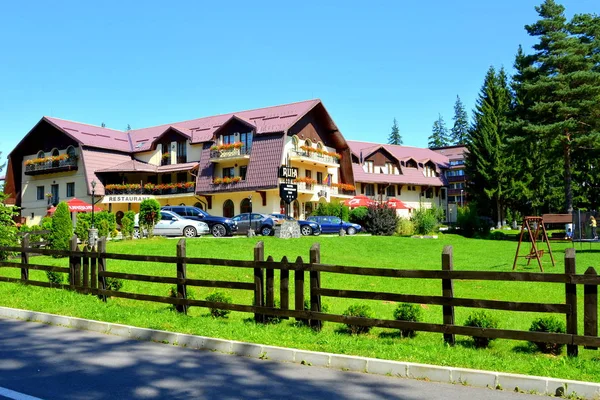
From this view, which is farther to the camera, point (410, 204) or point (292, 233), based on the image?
point (410, 204)

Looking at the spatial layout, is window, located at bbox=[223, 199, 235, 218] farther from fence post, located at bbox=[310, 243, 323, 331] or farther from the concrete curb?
fence post, located at bbox=[310, 243, 323, 331]

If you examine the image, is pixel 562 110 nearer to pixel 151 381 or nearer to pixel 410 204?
pixel 410 204

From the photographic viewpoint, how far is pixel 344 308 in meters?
11.7

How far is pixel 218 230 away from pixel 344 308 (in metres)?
18.3

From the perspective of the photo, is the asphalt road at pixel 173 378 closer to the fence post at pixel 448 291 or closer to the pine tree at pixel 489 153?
the fence post at pixel 448 291

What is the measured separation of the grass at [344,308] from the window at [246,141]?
68.1 feet

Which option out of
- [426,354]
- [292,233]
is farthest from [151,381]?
[292,233]

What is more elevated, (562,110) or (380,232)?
(562,110)

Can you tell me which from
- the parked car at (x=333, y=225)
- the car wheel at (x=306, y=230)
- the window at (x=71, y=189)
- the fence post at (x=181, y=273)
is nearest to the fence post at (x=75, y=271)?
the fence post at (x=181, y=273)

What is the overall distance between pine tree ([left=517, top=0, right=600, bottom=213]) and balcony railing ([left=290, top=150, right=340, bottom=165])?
Answer: 15.7 meters

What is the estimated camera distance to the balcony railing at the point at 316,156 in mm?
42725

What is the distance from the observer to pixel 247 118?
152 ft

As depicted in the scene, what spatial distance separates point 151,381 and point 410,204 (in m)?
54.7

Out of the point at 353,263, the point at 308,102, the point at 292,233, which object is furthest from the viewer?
the point at 308,102
